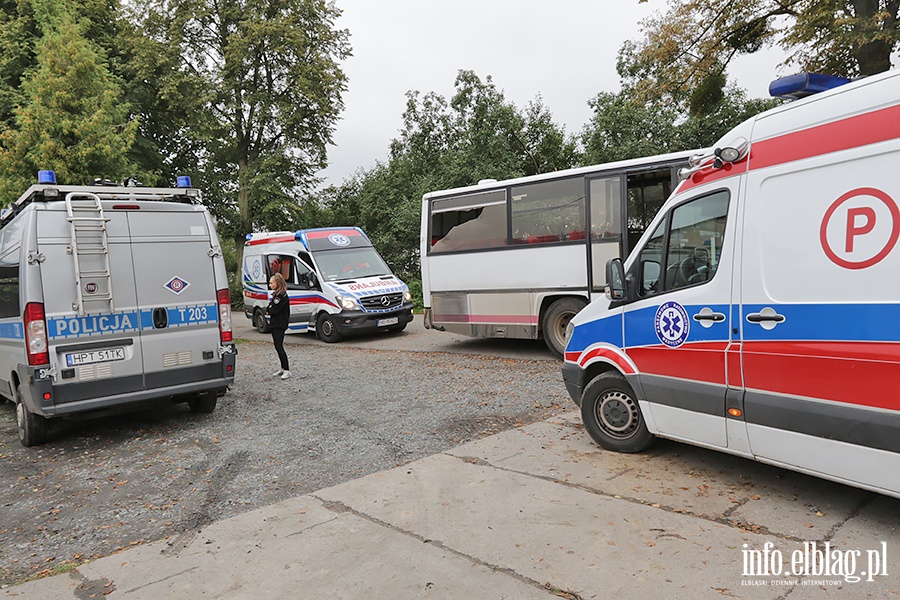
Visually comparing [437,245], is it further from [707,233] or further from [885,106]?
[885,106]

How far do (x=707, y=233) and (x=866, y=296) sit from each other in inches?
50.1

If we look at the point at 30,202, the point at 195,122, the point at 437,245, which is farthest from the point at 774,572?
the point at 195,122

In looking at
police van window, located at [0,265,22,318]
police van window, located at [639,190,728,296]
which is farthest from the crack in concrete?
police van window, located at [0,265,22,318]

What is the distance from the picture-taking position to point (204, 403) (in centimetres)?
800

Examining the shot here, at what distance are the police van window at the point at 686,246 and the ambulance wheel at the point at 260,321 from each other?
14938mm

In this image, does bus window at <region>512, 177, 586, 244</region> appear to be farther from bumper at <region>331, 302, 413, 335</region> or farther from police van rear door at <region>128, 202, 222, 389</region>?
police van rear door at <region>128, 202, 222, 389</region>

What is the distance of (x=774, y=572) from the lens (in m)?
3.45

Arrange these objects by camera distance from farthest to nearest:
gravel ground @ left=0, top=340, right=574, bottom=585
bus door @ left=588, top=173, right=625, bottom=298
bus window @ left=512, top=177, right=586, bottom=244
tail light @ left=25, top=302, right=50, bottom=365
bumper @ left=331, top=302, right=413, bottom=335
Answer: bumper @ left=331, top=302, right=413, bottom=335 → bus window @ left=512, top=177, right=586, bottom=244 → bus door @ left=588, top=173, right=625, bottom=298 → tail light @ left=25, top=302, right=50, bottom=365 → gravel ground @ left=0, top=340, right=574, bottom=585

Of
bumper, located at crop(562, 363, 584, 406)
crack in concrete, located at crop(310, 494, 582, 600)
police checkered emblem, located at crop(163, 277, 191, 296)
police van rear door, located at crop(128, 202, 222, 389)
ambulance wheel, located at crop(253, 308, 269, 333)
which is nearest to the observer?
crack in concrete, located at crop(310, 494, 582, 600)

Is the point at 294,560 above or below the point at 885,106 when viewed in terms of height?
below

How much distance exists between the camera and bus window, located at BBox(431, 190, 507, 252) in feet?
39.0

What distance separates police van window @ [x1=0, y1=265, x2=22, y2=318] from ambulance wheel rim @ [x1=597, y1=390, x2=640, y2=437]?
5878 mm

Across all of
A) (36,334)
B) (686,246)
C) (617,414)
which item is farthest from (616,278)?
(36,334)

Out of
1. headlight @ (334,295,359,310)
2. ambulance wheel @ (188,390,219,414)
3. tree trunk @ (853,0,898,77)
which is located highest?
tree trunk @ (853,0,898,77)
